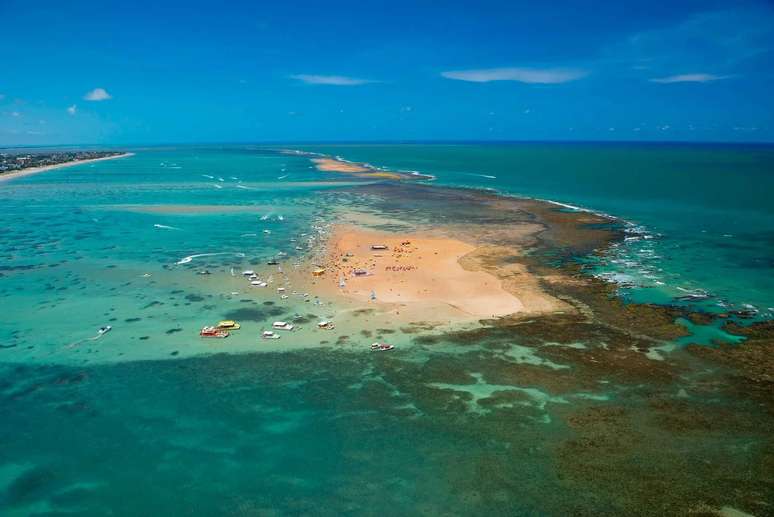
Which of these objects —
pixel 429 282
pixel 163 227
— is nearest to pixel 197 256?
pixel 163 227

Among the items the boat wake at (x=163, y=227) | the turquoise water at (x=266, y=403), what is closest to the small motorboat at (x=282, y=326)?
the turquoise water at (x=266, y=403)

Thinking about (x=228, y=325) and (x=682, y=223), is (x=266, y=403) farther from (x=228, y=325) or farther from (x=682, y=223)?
(x=682, y=223)

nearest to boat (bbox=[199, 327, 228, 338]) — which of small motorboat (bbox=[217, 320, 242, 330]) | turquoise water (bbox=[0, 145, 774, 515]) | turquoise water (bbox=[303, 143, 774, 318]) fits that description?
small motorboat (bbox=[217, 320, 242, 330])

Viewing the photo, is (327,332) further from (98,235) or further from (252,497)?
(98,235)


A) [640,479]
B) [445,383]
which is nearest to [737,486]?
[640,479]

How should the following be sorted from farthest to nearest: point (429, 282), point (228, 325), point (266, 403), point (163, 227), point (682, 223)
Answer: point (163, 227)
point (682, 223)
point (429, 282)
point (228, 325)
point (266, 403)

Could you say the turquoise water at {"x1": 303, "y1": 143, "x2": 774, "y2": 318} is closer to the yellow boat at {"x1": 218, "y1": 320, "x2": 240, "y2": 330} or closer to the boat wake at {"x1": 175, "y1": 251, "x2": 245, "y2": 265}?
the yellow boat at {"x1": 218, "y1": 320, "x2": 240, "y2": 330}
